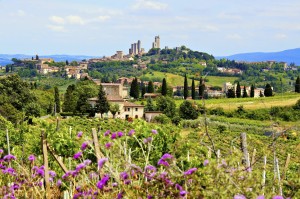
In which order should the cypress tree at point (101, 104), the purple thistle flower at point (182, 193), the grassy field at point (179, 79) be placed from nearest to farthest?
the purple thistle flower at point (182, 193) < the cypress tree at point (101, 104) < the grassy field at point (179, 79)

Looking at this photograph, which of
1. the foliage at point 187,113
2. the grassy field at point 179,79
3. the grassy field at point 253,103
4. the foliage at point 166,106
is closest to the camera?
the foliage at point 187,113

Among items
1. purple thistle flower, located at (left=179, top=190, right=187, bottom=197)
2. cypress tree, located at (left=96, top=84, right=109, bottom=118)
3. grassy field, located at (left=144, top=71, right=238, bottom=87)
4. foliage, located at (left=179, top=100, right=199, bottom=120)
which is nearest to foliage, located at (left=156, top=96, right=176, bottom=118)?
foliage, located at (left=179, top=100, right=199, bottom=120)

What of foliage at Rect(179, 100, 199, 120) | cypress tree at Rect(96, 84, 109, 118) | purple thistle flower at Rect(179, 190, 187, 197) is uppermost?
purple thistle flower at Rect(179, 190, 187, 197)

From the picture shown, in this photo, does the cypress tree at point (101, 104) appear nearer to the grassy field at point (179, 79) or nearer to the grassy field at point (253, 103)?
the grassy field at point (253, 103)

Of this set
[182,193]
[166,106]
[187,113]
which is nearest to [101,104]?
[166,106]

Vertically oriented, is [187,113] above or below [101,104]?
below

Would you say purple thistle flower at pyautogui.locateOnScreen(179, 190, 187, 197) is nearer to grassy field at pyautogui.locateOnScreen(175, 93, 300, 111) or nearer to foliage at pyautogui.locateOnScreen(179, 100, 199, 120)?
foliage at pyautogui.locateOnScreen(179, 100, 199, 120)

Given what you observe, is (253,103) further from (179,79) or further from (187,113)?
(179,79)

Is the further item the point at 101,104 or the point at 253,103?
the point at 253,103

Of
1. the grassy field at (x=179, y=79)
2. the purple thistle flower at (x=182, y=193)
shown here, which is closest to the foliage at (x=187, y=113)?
the purple thistle flower at (x=182, y=193)

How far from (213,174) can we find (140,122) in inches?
143

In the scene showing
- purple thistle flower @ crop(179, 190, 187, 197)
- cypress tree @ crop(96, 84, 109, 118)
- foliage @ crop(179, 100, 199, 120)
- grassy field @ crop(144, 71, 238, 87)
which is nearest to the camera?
purple thistle flower @ crop(179, 190, 187, 197)

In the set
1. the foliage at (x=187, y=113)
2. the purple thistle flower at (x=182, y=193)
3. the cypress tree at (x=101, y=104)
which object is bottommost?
the foliage at (x=187, y=113)

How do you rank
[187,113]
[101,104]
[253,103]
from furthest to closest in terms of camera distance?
[253,103] → [187,113] → [101,104]
